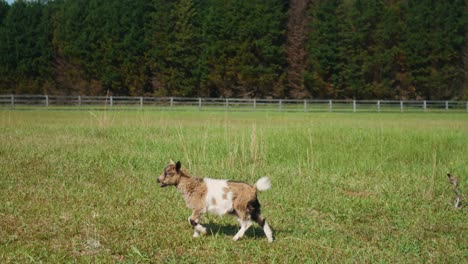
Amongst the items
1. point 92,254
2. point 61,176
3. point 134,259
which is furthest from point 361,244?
point 61,176

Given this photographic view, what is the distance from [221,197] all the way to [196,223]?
0.52 metres

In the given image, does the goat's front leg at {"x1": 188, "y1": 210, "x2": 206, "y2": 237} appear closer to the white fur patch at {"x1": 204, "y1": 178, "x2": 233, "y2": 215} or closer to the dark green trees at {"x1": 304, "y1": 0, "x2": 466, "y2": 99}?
the white fur patch at {"x1": 204, "y1": 178, "x2": 233, "y2": 215}

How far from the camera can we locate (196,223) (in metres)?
6.96

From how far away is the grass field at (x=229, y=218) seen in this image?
6.84 m

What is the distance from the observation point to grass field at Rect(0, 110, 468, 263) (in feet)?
22.4

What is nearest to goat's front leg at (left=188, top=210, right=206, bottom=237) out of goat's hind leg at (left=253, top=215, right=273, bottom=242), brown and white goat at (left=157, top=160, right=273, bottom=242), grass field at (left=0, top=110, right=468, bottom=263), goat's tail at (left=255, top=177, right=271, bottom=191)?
brown and white goat at (left=157, top=160, right=273, bottom=242)

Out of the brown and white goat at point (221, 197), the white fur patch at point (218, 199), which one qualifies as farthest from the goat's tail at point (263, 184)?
the white fur patch at point (218, 199)

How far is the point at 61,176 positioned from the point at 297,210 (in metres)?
5.19

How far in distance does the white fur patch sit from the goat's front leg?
154 millimetres

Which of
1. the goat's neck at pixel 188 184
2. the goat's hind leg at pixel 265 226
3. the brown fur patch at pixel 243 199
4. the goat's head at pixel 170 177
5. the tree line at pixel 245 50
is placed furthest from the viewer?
the tree line at pixel 245 50

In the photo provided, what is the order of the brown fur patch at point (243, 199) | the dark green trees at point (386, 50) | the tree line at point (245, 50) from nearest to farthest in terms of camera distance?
1. the brown fur patch at point (243, 199)
2. the dark green trees at point (386, 50)
3. the tree line at point (245, 50)

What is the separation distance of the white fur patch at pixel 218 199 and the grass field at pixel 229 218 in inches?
18.9

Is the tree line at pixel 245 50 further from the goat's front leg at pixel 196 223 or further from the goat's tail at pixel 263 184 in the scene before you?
the goat's tail at pixel 263 184

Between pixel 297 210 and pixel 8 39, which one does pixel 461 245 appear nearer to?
pixel 297 210
